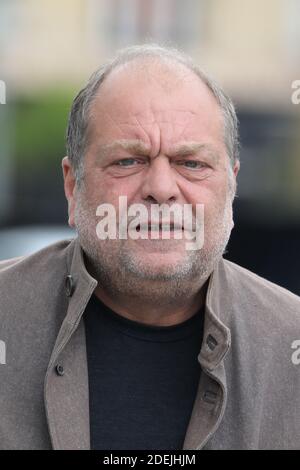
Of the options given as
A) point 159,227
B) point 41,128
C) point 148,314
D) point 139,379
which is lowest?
point 41,128

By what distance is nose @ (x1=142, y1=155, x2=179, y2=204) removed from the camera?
2650mm

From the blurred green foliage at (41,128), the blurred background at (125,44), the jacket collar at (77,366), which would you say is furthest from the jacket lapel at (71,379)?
the blurred green foliage at (41,128)

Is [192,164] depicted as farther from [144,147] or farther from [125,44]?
[125,44]

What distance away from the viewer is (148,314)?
2859 millimetres

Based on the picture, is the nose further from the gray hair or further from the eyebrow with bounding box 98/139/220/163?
the gray hair

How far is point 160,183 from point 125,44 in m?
16.9

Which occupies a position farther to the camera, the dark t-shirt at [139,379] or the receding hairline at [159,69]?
the receding hairline at [159,69]

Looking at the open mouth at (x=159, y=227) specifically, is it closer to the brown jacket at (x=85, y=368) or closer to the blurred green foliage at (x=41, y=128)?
the brown jacket at (x=85, y=368)

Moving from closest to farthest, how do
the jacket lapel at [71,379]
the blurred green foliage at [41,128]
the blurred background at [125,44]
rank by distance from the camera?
the jacket lapel at [71,379] → the blurred green foliage at [41,128] → the blurred background at [125,44]

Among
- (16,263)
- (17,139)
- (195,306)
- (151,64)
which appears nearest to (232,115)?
(151,64)

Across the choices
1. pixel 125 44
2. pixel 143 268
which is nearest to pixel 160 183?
pixel 143 268

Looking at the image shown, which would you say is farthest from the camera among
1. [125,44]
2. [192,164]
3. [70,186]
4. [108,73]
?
[125,44]

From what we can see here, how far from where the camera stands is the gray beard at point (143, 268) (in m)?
2.70
